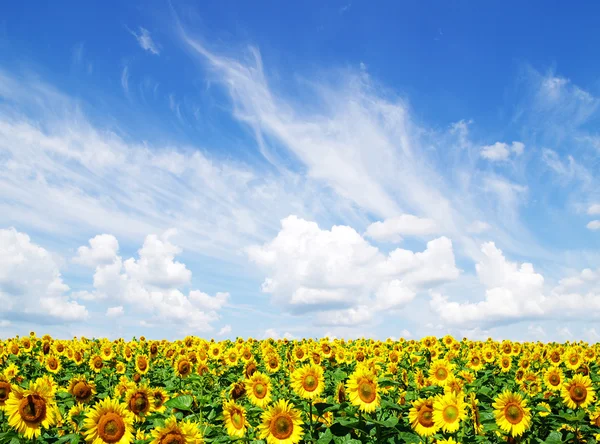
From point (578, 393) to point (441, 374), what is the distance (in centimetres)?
257

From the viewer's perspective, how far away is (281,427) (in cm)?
659

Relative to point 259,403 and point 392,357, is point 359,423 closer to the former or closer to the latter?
point 259,403

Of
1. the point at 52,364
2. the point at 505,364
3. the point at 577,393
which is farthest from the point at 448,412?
the point at 52,364

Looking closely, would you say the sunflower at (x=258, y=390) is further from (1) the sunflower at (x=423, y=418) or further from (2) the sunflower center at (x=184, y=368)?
(2) the sunflower center at (x=184, y=368)

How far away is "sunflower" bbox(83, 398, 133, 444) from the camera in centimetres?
629

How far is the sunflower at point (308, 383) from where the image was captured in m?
7.75

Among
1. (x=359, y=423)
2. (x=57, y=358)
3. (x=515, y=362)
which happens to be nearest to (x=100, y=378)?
(x=57, y=358)

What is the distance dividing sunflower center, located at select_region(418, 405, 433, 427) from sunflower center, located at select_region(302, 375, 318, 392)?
1.61m

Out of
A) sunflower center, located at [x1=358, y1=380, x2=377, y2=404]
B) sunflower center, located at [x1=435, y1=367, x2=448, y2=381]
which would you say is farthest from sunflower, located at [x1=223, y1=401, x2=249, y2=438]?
sunflower center, located at [x1=435, y1=367, x2=448, y2=381]

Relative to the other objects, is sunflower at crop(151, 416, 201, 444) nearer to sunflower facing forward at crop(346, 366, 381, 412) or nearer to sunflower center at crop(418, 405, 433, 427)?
sunflower facing forward at crop(346, 366, 381, 412)

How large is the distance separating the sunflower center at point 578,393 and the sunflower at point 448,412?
3808 mm

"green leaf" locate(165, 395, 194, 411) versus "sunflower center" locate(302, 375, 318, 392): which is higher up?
"sunflower center" locate(302, 375, 318, 392)

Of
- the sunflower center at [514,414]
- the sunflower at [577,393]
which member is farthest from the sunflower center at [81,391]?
the sunflower at [577,393]

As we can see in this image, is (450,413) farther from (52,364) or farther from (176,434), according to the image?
(52,364)
